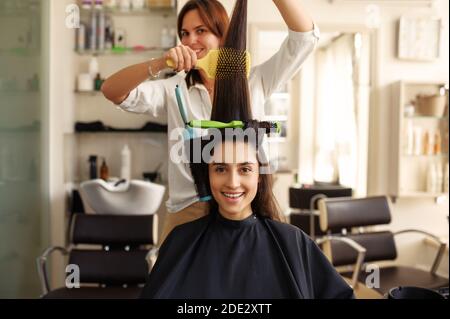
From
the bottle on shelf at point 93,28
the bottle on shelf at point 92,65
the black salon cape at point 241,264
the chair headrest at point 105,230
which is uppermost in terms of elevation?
the bottle on shelf at point 93,28

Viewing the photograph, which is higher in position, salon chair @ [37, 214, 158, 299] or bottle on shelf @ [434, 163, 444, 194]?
bottle on shelf @ [434, 163, 444, 194]

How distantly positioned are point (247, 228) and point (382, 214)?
170 centimetres

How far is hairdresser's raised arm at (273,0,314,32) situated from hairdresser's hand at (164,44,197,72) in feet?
0.70

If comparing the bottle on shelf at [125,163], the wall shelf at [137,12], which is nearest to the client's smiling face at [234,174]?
the wall shelf at [137,12]

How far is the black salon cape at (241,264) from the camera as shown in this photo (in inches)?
37.3

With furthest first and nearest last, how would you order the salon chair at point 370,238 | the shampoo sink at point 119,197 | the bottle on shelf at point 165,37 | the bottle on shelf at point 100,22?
the salon chair at point 370,238 → the shampoo sink at point 119,197 → the bottle on shelf at point 100,22 → the bottle on shelf at point 165,37

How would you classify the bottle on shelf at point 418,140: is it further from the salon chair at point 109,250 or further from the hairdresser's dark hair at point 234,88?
the hairdresser's dark hair at point 234,88

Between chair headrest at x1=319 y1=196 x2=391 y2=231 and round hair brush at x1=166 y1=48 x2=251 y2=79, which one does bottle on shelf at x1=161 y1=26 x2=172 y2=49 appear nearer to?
round hair brush at x1=166 y1=48 x2=251 y2=79

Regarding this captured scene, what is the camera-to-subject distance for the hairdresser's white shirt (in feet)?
3.07

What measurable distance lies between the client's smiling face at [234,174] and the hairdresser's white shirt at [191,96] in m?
0.07

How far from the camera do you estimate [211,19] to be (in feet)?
3.07

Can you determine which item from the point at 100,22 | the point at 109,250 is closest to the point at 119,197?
the point at 109,250

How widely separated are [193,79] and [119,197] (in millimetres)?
1177

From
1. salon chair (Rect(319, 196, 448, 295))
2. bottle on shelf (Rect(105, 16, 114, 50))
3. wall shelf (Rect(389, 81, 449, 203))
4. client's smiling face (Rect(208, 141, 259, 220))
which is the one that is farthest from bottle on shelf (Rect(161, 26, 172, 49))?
wall shelf (Rect(389, 81, 449, 203))
